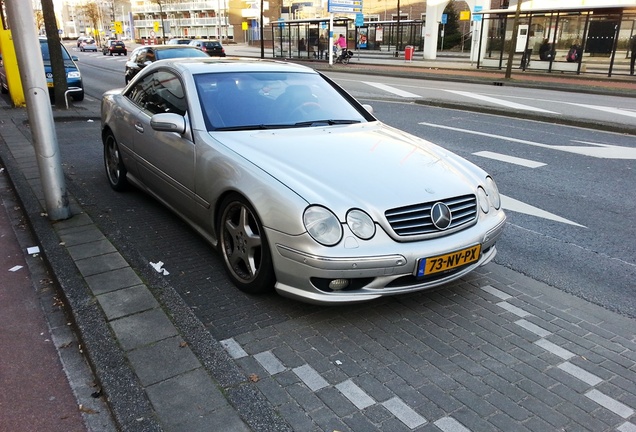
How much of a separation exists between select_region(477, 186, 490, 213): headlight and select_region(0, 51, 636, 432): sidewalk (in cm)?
205

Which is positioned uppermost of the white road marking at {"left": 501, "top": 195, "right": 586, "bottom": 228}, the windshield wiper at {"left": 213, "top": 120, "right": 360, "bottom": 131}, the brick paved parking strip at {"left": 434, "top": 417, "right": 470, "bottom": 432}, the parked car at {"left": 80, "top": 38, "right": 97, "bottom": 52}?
the windshield wiper at {"left": 213, "top": 120, "right": 360, "bottom": 131}

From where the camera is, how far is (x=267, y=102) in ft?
15.2

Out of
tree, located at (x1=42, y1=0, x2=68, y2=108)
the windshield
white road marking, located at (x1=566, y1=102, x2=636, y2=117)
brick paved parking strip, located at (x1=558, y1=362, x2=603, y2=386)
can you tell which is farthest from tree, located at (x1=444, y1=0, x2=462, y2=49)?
brick paved parking strip, located at (x1=558, y1=362, x2=603, y2=386)

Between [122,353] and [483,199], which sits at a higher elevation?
[483,199]

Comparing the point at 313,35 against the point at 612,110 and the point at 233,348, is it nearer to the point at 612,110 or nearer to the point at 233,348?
the point at 612,110

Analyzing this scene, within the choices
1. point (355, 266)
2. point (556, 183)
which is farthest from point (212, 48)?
point (355, 266)

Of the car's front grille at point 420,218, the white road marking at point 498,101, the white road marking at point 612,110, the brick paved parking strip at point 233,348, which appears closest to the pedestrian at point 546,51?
the white road marking at point 498,101

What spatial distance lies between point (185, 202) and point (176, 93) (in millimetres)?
1046

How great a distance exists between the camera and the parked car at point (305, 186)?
10.6 ft

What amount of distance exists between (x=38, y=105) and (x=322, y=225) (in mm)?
3119

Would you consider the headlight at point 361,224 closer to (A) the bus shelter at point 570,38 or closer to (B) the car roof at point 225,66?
(B) the car roof at point 225,66

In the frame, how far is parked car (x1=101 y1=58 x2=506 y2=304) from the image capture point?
10.6 ft

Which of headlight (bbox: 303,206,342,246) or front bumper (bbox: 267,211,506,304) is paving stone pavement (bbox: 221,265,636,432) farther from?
headlight (bbox: 303,206,342,246)

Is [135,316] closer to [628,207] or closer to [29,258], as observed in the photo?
[29,258]
